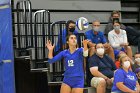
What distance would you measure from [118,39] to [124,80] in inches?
75.1

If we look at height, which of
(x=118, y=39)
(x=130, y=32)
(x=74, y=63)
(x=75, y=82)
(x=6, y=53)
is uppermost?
(x=130, y=32)

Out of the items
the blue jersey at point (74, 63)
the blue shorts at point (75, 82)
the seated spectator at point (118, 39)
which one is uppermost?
the seated spectator at point (118, 39)

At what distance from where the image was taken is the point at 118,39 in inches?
322

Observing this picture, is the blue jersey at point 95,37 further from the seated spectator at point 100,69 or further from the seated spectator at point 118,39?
the seated spectator at point 100,69

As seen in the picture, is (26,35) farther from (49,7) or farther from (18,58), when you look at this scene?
(49,7)

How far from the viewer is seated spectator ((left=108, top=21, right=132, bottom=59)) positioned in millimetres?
8078

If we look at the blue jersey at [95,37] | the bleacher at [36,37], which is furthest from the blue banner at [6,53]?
the blue jersey at [95,37]

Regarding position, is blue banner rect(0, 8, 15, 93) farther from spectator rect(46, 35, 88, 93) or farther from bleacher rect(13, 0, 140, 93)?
spectator rect(46, 35, 88, 93)

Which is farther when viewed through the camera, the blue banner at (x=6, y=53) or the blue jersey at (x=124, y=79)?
the blue banner at (x=6, y=53)

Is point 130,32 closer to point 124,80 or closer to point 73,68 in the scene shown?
point 124,80

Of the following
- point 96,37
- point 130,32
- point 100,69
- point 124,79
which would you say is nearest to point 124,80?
point 124,79

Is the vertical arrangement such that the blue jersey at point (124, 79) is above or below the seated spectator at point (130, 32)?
below

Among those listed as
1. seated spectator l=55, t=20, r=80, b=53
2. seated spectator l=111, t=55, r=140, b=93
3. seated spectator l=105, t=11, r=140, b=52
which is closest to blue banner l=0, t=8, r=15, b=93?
seated spectator l=55, t=20, r=80, b=53

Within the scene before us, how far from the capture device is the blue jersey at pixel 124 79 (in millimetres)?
6348
